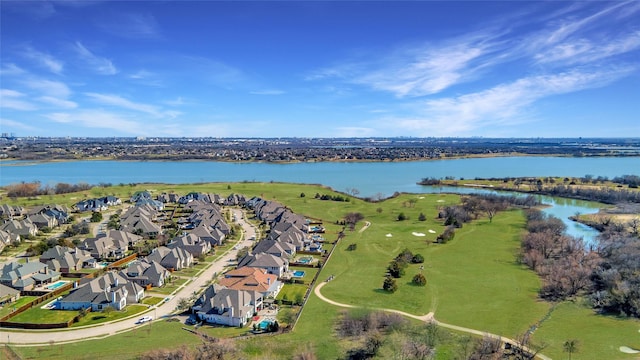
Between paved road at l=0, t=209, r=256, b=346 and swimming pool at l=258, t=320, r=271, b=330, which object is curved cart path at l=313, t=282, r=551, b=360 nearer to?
swimming pool at l=258, t=320, r=271, b=330

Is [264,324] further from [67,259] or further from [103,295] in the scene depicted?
[67,259]

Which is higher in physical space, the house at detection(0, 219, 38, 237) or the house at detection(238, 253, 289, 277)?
the house at detection(0, 219, 38, 237)

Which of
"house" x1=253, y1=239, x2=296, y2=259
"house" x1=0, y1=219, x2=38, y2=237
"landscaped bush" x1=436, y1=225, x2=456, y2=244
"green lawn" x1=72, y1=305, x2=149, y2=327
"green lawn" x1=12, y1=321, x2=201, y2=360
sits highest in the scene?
"house" x1=0, y1=219, x2=38, y2=237

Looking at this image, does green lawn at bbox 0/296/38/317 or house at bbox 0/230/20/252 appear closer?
green lawn at bbox 0/296/38/317

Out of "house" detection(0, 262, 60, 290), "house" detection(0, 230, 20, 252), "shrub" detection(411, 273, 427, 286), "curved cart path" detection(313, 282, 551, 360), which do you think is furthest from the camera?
"house" detection(0, 230, 20, 252)

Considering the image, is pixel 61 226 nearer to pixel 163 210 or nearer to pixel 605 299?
pixel 163 210

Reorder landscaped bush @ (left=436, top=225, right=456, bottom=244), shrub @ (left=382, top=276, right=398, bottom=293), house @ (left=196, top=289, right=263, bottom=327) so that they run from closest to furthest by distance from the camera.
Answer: house @ (left=196, top=289, right=263, bottom=327) < shrub @ (left=382, top=276, right=398, bottom=293) < landscaped bush @ (left=436, top=225, right=456, bottom=244)

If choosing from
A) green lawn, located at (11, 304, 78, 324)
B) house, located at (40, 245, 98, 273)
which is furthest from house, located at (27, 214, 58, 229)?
green lawn, located at (11, 304, 78, 324)

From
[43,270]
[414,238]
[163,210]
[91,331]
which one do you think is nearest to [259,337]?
[91,331]
